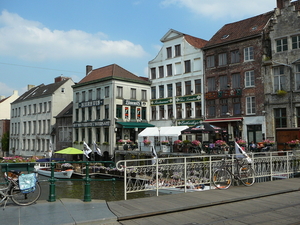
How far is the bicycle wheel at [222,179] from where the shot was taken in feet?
39.5

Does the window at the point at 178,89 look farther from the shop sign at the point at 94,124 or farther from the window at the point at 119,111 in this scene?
the shop sign at the point at 94,124

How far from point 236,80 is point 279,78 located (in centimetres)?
466

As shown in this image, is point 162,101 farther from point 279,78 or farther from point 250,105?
point 279,78

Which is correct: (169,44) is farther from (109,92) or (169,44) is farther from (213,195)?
(213,195)

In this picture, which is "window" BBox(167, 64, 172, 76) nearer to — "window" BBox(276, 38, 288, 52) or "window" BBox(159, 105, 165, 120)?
"window" BBox(159, 105, 165, 120)

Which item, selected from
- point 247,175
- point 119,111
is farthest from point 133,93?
point 247,175

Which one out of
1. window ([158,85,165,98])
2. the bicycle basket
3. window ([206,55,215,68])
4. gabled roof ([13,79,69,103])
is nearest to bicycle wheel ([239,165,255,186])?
the bicycle basket

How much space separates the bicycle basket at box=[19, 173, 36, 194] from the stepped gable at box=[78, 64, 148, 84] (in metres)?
31.9

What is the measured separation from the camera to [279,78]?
97.1ft

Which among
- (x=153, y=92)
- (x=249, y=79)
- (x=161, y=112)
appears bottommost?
(x=161, y=112)

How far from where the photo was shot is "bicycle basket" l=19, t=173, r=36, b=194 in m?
8.69

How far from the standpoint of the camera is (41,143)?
52938 mm

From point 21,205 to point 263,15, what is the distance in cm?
3230

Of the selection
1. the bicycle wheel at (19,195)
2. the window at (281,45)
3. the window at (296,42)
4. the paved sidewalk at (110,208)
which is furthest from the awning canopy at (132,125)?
the bicycle wheel at (19,195)
